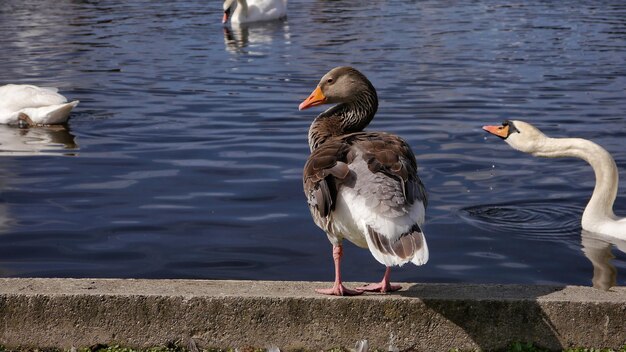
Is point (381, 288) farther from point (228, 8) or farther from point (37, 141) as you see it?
point (228, 8)

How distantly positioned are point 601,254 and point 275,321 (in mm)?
4402

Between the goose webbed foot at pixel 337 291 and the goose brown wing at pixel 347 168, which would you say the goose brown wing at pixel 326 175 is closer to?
the goose brown wing at pixel 347 168

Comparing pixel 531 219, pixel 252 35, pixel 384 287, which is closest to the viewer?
pixel 384 287

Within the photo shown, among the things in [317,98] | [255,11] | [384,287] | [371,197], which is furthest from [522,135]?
[255,11]

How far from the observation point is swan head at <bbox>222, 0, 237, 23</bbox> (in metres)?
28.5

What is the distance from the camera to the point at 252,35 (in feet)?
→ 89.6

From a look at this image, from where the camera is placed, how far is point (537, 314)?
225 inches

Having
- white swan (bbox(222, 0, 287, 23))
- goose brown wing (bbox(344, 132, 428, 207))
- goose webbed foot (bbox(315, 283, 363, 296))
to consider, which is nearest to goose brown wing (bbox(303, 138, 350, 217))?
goose brown wing (bbox(344, 132, 428, 207))

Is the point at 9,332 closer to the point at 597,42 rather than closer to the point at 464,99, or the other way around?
the point at 464,99

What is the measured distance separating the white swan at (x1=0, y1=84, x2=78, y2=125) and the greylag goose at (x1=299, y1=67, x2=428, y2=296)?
9118 millimetres

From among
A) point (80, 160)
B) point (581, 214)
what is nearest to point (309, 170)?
point (581, 214)

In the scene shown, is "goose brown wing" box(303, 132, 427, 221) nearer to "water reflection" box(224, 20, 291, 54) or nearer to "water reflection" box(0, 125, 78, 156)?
"water reflection" box(0, 125, 78, 156)

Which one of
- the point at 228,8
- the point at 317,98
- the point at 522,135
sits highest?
the point at 317,98

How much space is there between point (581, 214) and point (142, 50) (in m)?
14.1
